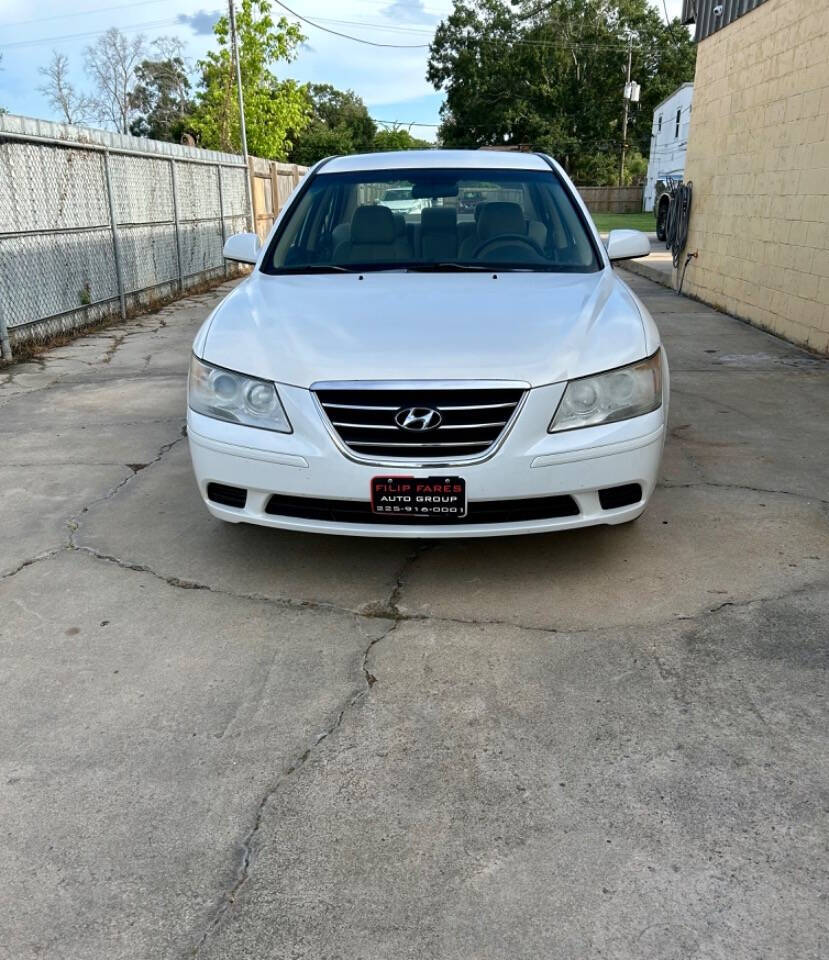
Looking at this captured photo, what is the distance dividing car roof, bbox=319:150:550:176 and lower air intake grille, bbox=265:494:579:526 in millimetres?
2373

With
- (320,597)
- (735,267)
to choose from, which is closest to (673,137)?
(735,267)

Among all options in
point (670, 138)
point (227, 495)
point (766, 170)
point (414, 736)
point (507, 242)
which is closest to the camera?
point (414, 736)

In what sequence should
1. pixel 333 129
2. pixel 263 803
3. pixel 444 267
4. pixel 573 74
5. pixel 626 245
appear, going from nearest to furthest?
pixel 263 803 < pixel 444 267 < pixel 626 245 < pixel 573 74 < pixel 333 129

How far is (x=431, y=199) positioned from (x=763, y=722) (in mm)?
3178

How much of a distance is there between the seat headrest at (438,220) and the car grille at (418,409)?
1649 millimetres

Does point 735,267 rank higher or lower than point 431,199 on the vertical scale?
lower

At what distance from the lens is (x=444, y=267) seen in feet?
13.1

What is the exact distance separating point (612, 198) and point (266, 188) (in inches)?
1138

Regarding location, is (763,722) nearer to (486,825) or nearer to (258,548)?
(486,825)

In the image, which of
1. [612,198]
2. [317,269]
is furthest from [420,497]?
[612,198]

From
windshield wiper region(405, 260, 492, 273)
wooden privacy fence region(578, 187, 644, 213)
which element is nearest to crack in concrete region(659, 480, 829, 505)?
windshield wiper region(405, 260, 492, 273)

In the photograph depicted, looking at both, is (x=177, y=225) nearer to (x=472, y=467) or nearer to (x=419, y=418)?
(x=419, y=418)

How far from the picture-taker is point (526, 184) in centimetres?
454

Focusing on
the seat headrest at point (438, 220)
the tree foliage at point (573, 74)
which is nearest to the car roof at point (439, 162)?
the seat headrest at point (438, 220)
